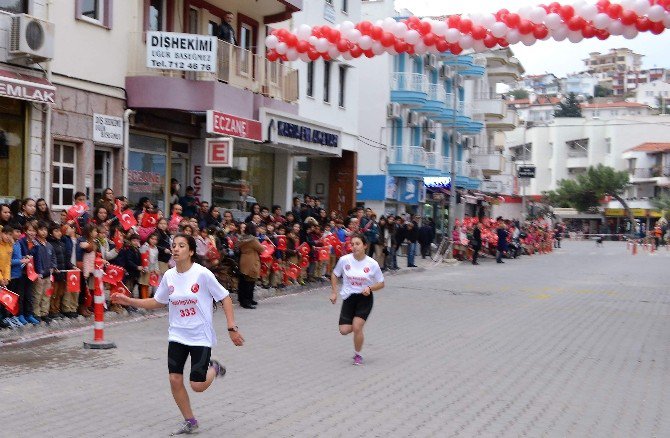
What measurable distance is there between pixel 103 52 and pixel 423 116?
95.6 feet

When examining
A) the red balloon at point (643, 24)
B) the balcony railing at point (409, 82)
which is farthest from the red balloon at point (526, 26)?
the balcony railing at point (409, 82)

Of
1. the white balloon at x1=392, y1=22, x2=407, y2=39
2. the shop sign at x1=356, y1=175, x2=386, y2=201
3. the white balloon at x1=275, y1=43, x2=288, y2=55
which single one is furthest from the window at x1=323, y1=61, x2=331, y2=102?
the white balloon at x1=392, y1=22, x2=407, y2=39

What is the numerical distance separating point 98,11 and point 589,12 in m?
9.90

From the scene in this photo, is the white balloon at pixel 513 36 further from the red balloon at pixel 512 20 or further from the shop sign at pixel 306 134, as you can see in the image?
the shop sign at pixel 306 134

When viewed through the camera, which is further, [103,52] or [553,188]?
[553,188]

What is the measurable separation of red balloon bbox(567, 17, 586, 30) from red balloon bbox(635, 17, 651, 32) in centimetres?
91

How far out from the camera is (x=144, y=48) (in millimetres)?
20547

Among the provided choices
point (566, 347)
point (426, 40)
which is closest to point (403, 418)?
point (566, 347)

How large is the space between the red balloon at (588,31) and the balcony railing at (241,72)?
8.71 m

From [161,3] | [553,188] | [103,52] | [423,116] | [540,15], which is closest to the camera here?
[540,15]

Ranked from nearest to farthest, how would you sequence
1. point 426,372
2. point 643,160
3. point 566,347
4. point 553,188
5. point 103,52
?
point 426,372, point 566,347, point 103,52, point 643,160, point 553,188

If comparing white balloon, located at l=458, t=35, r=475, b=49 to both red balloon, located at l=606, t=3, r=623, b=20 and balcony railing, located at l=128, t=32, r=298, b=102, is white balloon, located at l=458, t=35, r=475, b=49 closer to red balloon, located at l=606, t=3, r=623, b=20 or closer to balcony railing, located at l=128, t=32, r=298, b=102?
red balloon, located at l=606, t=3, r=623, b=20

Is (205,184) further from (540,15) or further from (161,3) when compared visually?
(540,15)

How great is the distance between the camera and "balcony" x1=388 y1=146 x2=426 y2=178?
42.6 m
